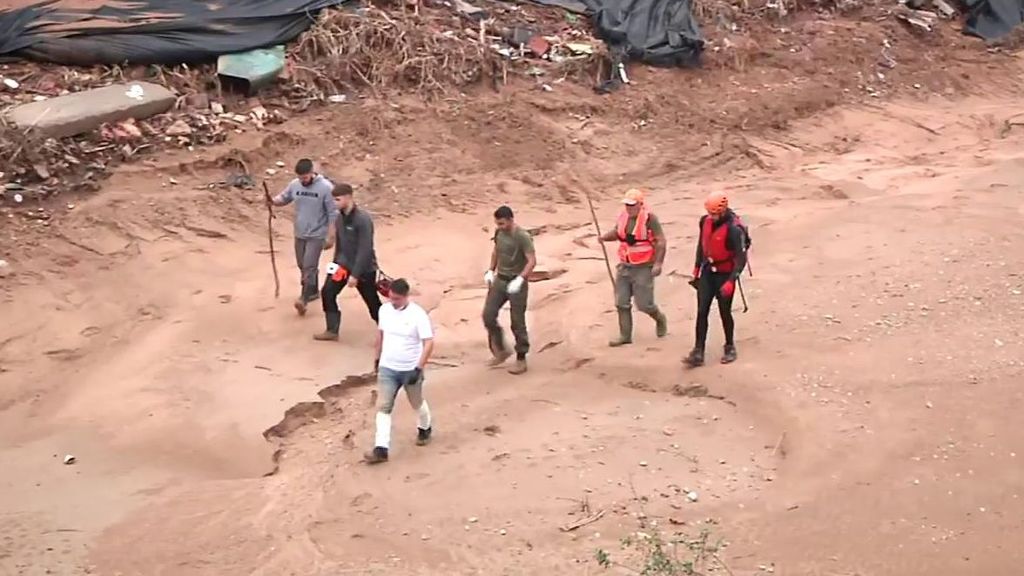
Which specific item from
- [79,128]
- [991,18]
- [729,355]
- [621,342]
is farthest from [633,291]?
[991,18]

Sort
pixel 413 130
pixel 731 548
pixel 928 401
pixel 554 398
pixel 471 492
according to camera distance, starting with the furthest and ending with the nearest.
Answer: pixel 413 130 < pixel 554 398 < pixel 928 401 < pixel 471 492 < pixel 731 548

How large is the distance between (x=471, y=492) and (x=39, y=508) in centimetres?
299

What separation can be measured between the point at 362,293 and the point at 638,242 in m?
2.53

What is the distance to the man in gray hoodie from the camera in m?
11.5

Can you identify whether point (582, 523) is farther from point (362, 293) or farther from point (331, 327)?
point (331, 327)

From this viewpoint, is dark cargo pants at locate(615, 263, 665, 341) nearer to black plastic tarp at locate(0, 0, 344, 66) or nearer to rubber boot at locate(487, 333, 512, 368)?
rubber boot at locate(487, 333, 512, 368)

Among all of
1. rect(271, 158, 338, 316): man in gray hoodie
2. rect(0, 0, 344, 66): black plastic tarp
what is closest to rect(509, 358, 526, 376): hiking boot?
Result: rect(271, 158, 338, 316): man in gray hoodie

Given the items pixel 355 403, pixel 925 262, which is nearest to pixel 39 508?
pixel 355 403

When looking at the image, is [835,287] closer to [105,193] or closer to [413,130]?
[413,130]

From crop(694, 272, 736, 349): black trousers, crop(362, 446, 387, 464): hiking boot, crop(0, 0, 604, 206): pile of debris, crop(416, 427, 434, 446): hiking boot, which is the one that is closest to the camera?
crop(362, 446, 387, 464): hiking boot

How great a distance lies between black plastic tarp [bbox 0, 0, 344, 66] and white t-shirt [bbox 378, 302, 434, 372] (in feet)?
25.7

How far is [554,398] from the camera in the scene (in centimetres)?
1018

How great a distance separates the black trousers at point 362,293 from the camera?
1110 centimetres

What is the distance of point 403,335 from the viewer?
29.2 feet
